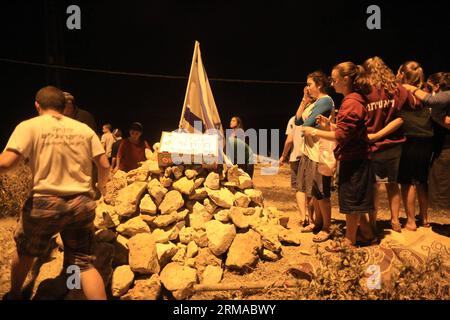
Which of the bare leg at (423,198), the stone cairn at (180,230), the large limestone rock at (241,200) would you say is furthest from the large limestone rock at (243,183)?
the bare leg at (423,198)

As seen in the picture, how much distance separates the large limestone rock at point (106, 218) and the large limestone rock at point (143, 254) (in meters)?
0.35

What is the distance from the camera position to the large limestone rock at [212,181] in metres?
4.51

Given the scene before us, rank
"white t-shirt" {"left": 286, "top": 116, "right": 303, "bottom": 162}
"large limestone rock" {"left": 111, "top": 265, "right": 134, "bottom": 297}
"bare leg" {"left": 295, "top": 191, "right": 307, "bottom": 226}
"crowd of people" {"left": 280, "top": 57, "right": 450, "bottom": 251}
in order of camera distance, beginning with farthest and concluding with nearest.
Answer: "white t-shirt" {"left": 286, "top": 116, "right": 303, "bottom": 162}
"bare leg" {"left": 295, "top": 191, "right": 307, "bottom": 226}
"crowd of people" {"left": 280, "top": 57, "right": 450, "bottom": 251}
"large limestone rock" {"left": 111, "top": 265, "right": 134, "bottom": 297}

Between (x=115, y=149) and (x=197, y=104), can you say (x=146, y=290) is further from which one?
(x=115, y=149)

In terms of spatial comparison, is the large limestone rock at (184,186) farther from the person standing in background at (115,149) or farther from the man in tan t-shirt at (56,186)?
the person standing in background at (115,149)

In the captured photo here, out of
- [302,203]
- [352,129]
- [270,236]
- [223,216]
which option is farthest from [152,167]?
[352,129]

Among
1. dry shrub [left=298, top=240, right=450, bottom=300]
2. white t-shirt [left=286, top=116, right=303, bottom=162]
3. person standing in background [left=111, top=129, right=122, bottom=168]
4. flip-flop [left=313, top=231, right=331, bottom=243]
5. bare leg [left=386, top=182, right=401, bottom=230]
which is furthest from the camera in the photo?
person standing in background [left=111, top=129, right=122, bottom=168]

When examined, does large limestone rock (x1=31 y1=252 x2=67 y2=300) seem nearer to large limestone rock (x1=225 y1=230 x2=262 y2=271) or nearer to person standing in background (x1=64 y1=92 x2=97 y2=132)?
large limestone rock (x1=225 y1=230 x2=262 y2=271)

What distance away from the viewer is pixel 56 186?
9.59 ft

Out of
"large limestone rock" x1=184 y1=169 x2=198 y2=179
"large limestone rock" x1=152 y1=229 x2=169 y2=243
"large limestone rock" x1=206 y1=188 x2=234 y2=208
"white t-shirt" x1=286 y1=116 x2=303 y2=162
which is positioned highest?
"white t-shirt" x1=286 y1=116 x2=303 y2=162

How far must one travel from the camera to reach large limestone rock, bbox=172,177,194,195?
4383mm

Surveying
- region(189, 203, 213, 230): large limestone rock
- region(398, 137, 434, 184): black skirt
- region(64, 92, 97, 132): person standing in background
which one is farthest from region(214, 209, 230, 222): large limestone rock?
region(398, 137, 434, 184): black skirt

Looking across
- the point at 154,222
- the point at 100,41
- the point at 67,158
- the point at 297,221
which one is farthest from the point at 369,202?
the point at 100,41

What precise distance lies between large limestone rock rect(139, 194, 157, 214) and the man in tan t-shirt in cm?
118
